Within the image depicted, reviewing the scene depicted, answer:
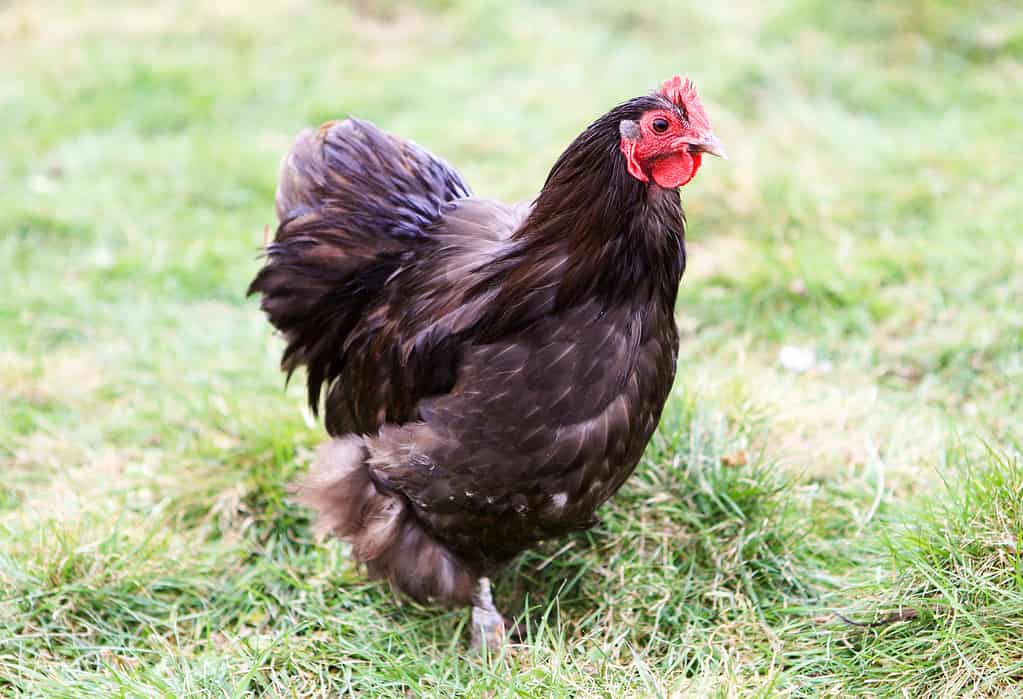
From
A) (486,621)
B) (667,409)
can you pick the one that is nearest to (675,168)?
(667,409)

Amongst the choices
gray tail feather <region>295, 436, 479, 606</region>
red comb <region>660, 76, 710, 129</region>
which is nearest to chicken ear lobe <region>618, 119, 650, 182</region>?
red comb <region>660, 76, 710, 129</region>

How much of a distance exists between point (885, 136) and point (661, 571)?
4511 mm

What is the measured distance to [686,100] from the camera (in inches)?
106

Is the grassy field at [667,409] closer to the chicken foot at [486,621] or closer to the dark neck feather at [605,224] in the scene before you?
the chicken foot at [486,621]

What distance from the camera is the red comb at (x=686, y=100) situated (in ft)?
8.74

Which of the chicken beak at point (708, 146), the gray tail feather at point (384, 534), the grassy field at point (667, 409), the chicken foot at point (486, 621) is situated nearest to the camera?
the chicken beak at point (708, 146)

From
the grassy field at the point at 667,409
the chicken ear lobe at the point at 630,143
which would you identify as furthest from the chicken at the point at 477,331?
the grassy field at the point at 667,409

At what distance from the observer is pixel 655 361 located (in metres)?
2.96

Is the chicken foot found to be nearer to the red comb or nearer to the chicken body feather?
the chicken body feather

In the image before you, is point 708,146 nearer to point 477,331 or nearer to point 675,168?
point 675,168

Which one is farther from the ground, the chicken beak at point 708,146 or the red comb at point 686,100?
the red comb at point 686,100

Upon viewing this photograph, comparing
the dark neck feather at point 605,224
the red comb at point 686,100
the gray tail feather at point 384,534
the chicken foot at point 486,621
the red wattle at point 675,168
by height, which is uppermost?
the red comb at point 686,100

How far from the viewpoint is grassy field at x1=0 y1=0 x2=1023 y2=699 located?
3062 mm

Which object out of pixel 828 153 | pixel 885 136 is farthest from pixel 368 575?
pixel 885 136
